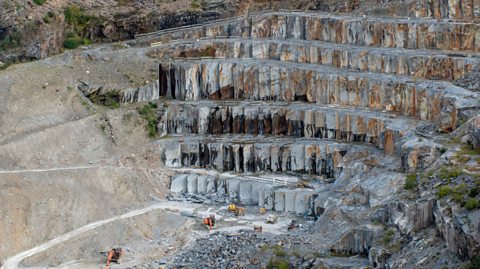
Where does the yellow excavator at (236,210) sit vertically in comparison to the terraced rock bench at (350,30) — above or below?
below

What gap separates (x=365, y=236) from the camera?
181 ft

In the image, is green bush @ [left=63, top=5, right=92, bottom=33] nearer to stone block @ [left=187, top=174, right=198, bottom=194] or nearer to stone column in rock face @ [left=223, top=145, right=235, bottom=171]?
stone column in rock face @ [left=223, top=145, right=235, bottom=171]

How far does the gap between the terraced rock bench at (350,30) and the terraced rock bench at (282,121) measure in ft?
31.9

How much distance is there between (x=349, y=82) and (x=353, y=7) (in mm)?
15803

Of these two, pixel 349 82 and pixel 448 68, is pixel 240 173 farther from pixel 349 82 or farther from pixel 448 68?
pixel 448 68

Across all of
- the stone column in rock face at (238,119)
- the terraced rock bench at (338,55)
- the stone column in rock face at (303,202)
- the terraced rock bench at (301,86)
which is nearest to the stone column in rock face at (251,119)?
the stone column in rock face at (238,119)

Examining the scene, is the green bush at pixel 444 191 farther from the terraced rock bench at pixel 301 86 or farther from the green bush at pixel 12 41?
the green bush at pixel 12 41

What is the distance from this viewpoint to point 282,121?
76562 millimetres

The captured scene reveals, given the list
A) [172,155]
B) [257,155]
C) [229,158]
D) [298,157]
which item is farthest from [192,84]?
[298,157]

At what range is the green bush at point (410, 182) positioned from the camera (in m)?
56.5

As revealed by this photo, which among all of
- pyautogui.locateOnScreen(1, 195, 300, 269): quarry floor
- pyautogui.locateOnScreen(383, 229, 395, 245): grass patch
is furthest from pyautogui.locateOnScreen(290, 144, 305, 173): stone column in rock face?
pyautogui.locateOnScreen(383, 229, 395, 245): grass patch

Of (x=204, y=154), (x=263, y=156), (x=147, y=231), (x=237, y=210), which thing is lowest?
(x=147, y=231)

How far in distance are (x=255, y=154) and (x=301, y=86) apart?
25.2 feet

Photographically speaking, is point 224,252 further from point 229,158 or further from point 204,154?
point 204,154
